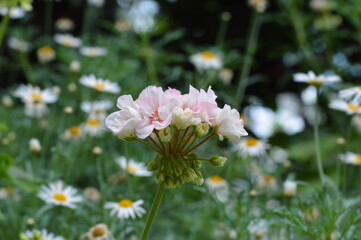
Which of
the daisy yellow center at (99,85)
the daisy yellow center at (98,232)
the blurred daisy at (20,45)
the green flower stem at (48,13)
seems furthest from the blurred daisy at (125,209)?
the green flower stem at (48,13)

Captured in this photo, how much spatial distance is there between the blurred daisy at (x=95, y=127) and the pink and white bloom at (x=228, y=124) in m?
1.13

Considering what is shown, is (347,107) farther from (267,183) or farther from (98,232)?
(98,232)

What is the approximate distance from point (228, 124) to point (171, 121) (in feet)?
0.31

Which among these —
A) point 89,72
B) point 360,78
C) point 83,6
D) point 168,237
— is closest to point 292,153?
point 360,78

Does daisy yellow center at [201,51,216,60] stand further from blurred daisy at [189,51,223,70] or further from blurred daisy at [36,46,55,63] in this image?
blurred daisy at [36,46,55,63]

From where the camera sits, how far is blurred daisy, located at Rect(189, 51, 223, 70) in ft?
8.20

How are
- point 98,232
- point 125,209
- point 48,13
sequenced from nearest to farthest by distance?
1. point 98,232
2. point 125,209
3. point 48,13

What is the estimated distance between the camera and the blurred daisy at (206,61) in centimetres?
250

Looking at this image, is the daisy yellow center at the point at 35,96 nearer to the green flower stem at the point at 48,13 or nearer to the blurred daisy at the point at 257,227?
the blurred daisy at the point at 257,227

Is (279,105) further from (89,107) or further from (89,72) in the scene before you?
(89,107)

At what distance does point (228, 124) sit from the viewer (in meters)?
0.82

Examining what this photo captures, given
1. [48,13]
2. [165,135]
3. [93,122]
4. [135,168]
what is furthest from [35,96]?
[48,13]

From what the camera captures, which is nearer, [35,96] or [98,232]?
[98,232]

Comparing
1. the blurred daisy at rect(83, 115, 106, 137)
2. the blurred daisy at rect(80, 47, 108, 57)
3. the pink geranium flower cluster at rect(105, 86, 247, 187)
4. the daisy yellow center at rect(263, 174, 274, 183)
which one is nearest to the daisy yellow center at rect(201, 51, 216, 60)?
the blurred daisy at rect(80, 47, 108, 57)
